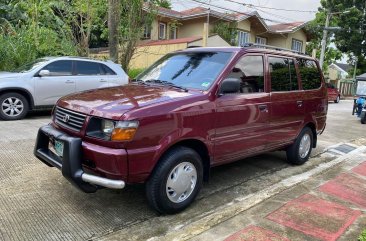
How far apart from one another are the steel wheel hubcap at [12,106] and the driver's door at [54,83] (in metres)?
0.40

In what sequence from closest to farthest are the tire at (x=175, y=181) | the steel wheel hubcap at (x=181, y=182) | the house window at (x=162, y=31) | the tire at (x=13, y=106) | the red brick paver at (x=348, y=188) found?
the tire at (x=175, y=181) → the steel wheel hubcap at (x=181, y=182) → the red brick paver at (x=348, y=188) → the tire at (x=13, y=106) → the house window at (x=162, y=31)

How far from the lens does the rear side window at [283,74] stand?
548cm

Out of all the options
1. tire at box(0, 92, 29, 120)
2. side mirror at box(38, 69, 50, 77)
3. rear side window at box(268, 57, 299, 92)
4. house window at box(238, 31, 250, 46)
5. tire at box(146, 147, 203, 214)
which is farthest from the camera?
house window at box(238, 31, 250, 46)

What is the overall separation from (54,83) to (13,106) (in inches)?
44.4

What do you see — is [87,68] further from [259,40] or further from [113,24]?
[259,40]

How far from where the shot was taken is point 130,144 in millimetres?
3572

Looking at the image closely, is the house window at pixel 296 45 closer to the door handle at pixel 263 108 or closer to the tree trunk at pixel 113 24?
the tree trunk at pixel 113 24

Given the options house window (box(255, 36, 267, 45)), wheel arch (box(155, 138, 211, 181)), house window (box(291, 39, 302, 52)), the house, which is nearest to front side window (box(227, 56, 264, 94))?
wheel arch (box(155, 138, 211, 181))

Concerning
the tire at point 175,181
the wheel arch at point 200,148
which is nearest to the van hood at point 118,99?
the wheel arch at point 200,148

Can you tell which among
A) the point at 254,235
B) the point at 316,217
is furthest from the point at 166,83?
the point at 316,217

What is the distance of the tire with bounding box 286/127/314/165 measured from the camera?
20.7ft

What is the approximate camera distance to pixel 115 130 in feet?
11.7

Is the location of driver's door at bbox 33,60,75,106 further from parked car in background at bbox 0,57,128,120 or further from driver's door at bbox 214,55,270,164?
driver's door at bbox 214,55,270,164

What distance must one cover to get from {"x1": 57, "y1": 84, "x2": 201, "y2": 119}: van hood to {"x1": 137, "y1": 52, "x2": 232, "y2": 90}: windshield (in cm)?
25
